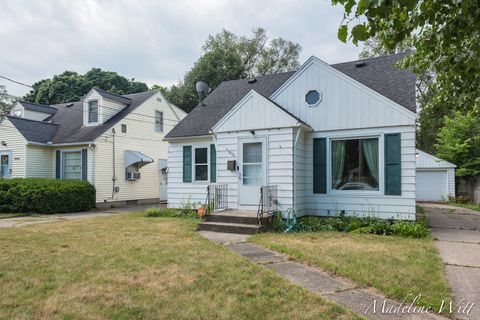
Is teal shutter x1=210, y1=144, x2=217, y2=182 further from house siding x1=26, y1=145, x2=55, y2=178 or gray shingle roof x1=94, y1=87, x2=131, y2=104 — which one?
house siding x1=26, y1=145, x2=55, y2=178

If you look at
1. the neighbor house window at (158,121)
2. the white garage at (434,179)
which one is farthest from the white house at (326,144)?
the white garage at (434,179)

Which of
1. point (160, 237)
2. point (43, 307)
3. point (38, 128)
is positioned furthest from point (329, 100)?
point (38, 128)

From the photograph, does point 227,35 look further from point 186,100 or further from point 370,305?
point 370,305

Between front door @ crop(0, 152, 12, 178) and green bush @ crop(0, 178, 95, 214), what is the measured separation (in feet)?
8.77

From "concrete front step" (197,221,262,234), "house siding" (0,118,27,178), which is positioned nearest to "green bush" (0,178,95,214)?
"house siding" (0,118,27,178)

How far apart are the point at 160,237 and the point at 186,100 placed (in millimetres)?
22383

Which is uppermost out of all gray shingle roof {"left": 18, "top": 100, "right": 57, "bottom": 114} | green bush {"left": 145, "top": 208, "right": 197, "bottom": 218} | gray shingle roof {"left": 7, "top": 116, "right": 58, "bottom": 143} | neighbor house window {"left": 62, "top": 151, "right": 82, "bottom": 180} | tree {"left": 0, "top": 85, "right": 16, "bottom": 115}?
tree {"left": 0, "top": 85, "right": 16, "bottom": 115}

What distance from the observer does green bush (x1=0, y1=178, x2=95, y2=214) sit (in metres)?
12.5

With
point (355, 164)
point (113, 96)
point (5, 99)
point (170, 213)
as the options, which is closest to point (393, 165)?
point (355, 164)

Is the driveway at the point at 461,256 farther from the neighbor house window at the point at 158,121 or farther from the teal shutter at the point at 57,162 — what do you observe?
the teal shutter at the point at 57,162

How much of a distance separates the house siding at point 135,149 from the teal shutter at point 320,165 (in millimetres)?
9703

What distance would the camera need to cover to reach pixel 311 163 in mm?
9445

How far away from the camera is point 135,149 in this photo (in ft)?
55.2

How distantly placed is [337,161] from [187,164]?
16.6 feet
